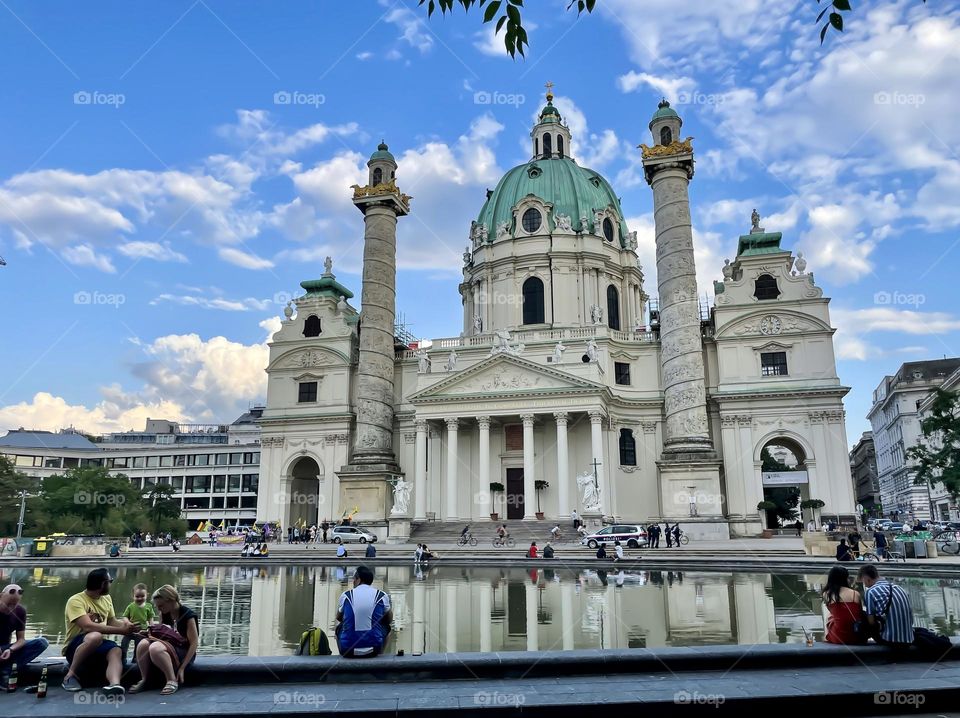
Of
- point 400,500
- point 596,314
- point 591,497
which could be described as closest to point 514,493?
point 400,500

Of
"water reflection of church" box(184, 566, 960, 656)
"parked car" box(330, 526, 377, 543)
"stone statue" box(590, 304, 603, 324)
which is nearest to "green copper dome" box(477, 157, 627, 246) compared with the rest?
"stone statue" box(590, 304, 603, 324)

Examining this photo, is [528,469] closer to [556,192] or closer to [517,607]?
[556,192]

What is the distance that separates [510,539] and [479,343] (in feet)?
58.4

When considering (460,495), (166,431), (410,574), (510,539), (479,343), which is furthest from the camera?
(166,431)

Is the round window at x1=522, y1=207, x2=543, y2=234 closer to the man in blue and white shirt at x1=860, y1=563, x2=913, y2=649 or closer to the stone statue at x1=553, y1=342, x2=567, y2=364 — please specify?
the stone statue at x1=553, y1=342, x2=567, y2=364

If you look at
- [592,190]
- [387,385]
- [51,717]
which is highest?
[592,190]

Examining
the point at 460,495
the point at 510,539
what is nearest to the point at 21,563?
the point at 510,539

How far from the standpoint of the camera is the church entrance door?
151 ft

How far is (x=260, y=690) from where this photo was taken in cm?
677

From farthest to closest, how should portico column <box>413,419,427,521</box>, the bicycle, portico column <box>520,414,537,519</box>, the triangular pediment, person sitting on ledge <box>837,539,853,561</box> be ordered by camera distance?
1. portico column <box>413,419,427,521</box>
2. the triangular pediment
3. portico column <box>520,414,537,519</box>
4. the bicycle
5. person sitting on ledge <box>837,539,853,561</box>

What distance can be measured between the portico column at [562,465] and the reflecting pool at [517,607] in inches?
688

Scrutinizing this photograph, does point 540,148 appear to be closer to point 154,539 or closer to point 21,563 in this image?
point 154,539

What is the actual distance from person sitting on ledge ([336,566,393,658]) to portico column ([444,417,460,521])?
35452mm

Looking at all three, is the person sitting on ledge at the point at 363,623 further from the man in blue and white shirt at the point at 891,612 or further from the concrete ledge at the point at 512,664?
the man in blue and white shirt at the point at 891,612
